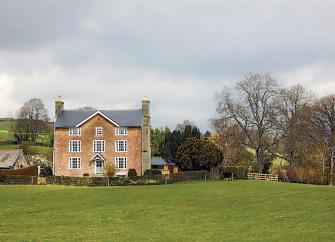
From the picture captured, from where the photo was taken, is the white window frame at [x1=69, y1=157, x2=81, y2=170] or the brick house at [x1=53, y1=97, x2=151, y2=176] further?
the white window frame at [x1=69, y1=157, x2=81, y2=170]

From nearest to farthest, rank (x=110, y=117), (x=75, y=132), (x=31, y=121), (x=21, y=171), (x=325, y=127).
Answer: (x=325, y=127), (x=21, y=171), (x=75, y=132), (x=110, y=117), (x=31, y=121)

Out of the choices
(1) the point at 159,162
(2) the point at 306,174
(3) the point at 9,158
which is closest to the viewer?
(2) the point at 306,174

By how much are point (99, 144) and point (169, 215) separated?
4431 centimetres

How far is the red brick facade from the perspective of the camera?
72688 millimetres

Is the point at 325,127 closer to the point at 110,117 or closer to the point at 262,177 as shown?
the point at 262,177

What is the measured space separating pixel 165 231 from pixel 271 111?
170 feet

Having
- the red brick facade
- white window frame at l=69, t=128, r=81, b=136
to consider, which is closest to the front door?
the red brick facade

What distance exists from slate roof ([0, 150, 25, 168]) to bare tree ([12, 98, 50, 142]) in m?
31.4

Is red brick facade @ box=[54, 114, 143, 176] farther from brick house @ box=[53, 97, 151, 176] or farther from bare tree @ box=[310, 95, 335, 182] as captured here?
bare tree @ box=[310, 95, 335, 182]

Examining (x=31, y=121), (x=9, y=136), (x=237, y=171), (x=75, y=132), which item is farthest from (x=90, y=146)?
(x=9, y=136)

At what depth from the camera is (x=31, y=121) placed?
11256cm

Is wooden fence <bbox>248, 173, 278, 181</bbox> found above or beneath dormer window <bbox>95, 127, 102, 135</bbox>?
beneath

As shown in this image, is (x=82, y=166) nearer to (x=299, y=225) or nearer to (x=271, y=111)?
(x=271, y=111)

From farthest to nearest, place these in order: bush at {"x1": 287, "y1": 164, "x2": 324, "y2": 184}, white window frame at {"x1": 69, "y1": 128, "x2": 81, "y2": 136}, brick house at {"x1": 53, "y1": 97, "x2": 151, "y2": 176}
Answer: white window frame at {"x1": 69, "y1": 128, "x2": 81, "y2": 136} < brick house at {"x1": 53, "y1": 97, "x2": 151, "y2": 176} < bush at {"x1": 287, "y1": 164, "x2": 324, "y2": 184}
